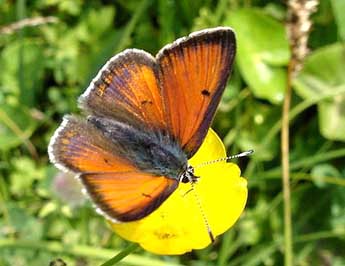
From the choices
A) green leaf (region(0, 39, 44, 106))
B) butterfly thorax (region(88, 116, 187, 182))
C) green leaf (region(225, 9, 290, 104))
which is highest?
butterfly thorax (region(88, 116, 187, 182))

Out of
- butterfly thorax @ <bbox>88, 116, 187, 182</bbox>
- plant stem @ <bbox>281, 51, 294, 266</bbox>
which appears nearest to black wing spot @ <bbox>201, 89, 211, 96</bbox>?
butterfly thorax @ <bbox>88, 116, 187, 182</bbox>

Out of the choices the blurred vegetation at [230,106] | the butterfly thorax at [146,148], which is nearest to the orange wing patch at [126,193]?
the butterfly thorax at [146,148]

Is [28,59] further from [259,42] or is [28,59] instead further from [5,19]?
[259,42]

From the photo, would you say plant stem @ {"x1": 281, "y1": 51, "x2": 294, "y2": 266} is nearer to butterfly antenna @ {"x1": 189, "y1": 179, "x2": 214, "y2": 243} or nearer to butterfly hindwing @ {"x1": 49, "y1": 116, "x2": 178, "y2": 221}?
butterfly antenna @ {"x1": 189, "y1": 179, "x2": 214, "y2": 243}

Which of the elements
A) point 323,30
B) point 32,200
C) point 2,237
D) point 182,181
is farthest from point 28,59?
point 182,181

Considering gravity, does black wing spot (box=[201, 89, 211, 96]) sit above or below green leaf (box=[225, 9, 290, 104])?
above

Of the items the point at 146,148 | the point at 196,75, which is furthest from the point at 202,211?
the point at 196,75
